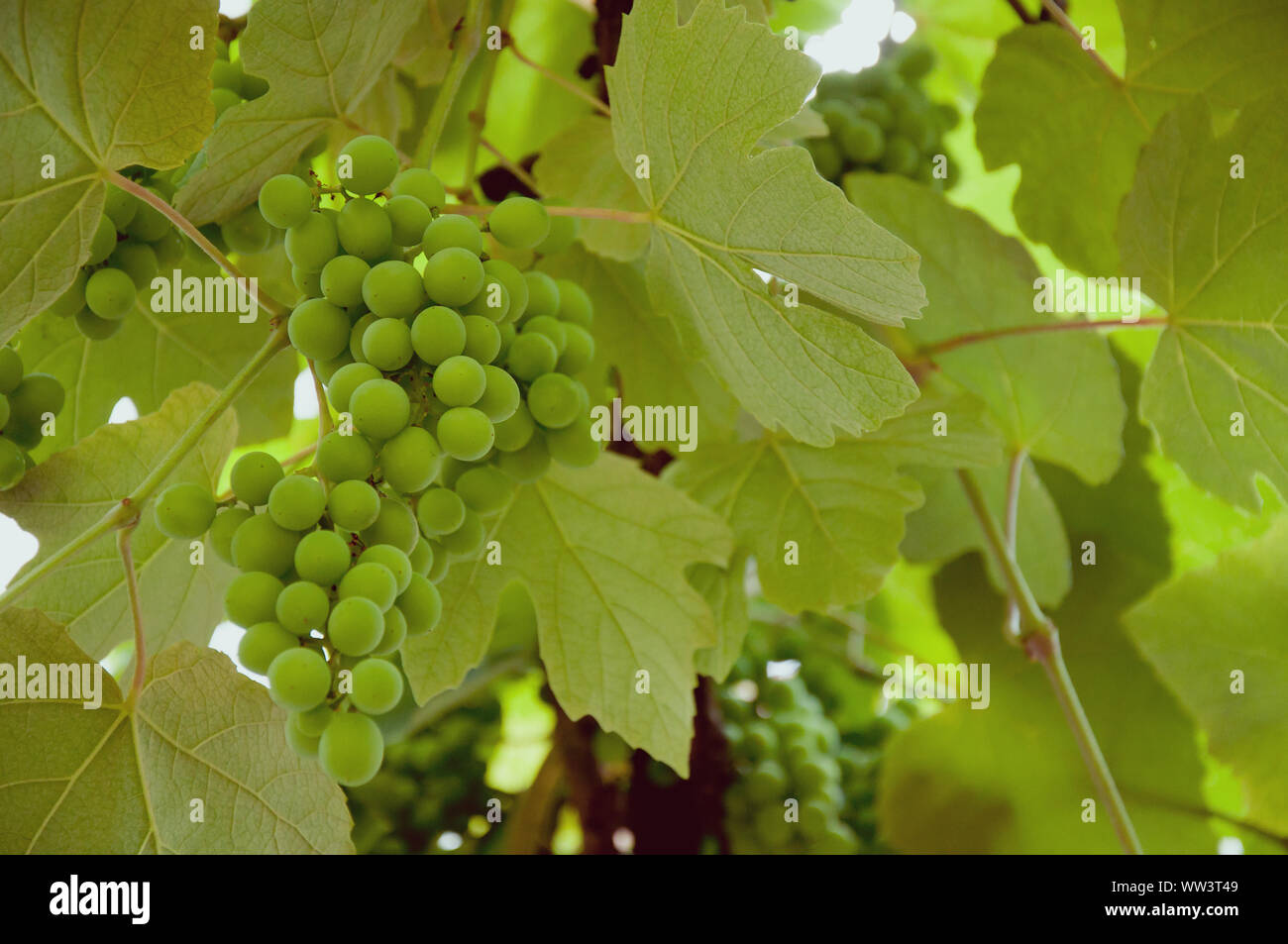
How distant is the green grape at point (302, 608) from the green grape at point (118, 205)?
10.4 inches

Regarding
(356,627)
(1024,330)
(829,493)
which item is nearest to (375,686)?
(356,627)

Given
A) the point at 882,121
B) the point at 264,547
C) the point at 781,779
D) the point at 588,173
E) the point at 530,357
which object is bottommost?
the point at 781,779

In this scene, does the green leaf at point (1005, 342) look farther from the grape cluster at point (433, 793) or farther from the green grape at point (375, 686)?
the grape cluster at point (433, 793)

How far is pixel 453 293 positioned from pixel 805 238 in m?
0.18

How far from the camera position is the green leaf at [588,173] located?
78cm

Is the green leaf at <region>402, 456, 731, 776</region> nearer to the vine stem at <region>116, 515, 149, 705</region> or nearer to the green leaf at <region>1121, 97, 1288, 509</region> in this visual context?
the vine stem at <region>116, 515, 149, 705</region>

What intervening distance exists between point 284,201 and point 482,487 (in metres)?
0.17

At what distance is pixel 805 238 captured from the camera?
1.73ft

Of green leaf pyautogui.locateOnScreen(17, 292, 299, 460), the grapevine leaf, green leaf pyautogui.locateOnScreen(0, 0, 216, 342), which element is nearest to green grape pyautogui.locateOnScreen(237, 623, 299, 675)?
green leaf pyautogui.locateOnScreen(0, 0, 216, 342)

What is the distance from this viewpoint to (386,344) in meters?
0.47

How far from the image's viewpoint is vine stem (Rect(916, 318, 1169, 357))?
2.41 ft

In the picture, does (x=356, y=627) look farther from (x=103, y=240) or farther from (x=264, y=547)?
(x=103, y=240)
